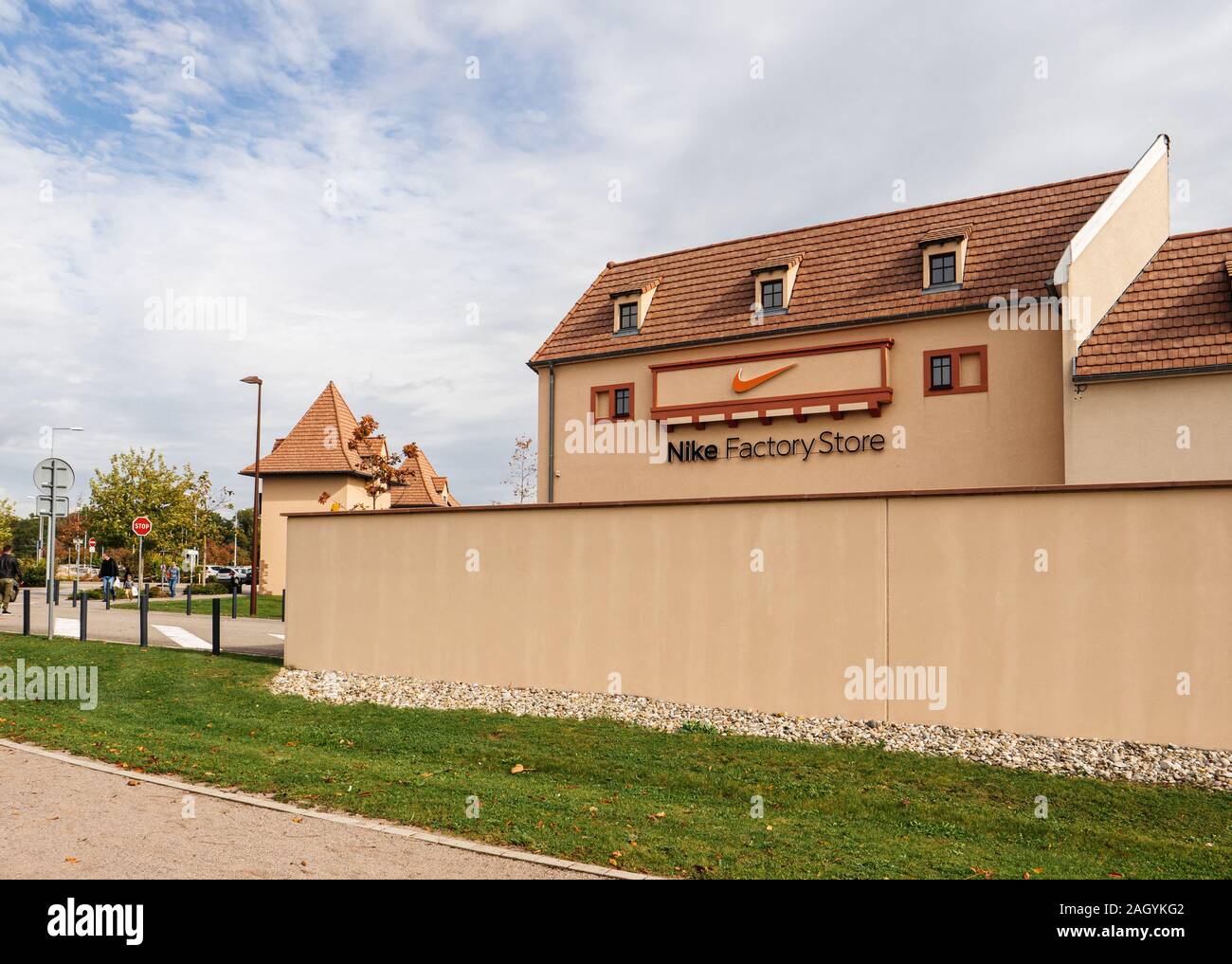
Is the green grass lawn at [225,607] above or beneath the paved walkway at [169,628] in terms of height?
beneath

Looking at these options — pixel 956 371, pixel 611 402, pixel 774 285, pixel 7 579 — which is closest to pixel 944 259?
pixel 956 371

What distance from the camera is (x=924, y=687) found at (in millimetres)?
10789

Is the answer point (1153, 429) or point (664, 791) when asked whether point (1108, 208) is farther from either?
point (664, 791)

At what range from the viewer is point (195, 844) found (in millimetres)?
6281

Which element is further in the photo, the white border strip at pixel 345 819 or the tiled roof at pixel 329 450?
the tiled roof at pixel 329 450

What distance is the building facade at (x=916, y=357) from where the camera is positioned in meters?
17.4

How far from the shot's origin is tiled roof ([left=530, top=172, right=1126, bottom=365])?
66.3 ft

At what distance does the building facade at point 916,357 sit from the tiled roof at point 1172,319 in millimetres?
40

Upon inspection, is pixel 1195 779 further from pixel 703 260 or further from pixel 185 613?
pixel 185 613

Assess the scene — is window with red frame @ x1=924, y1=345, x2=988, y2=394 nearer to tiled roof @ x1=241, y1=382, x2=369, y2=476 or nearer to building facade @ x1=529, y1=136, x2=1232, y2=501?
building facade @ x1=529, y1=136, x2=1232, y2=501

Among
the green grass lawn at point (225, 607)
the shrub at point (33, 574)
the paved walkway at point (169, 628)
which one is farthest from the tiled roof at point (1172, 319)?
the shrub at point (33, 574)

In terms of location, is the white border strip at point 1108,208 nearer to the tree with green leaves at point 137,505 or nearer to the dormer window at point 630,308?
the dormer window at point 630,308

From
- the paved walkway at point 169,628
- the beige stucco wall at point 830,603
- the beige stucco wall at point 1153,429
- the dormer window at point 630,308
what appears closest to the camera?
the beige stucco wall at point 830,603
